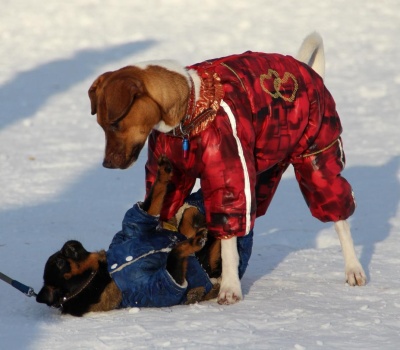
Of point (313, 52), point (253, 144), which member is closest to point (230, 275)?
point (253, 144)

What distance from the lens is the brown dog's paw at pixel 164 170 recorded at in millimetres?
4680

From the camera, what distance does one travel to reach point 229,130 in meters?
4.51

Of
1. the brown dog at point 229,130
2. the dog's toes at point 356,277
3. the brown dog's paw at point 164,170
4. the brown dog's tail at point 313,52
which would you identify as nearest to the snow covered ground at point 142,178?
the dog's toes at point 356,277

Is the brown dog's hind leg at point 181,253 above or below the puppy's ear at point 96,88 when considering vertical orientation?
below

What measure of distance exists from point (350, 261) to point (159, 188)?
125 centimetres

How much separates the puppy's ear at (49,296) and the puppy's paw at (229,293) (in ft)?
2.69

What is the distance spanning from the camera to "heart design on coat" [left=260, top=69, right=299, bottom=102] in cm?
480

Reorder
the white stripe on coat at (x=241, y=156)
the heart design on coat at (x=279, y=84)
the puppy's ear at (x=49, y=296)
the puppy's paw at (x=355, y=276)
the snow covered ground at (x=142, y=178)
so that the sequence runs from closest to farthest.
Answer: the snow covered ground at (x=142, y=178)
the puppy's ear at (x=49, y=296)
the white stripe on coat at (x=241, y=156)
the heart design on coat at (x=279, y=84)
the puppy's paw at (x=355, y=276)

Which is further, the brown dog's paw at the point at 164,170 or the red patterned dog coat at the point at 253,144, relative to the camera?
the brown dog's paw at the point at 164,170

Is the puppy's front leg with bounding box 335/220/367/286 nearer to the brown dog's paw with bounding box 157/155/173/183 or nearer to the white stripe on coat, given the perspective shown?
the white stripe on coat

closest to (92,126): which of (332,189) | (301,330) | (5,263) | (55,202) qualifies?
(55,202)

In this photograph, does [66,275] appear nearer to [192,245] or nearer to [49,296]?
[49,296]

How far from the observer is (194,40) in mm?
12742

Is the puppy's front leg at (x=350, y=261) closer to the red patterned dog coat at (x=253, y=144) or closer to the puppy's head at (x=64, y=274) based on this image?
the red patterned dog coat at (x=253, y=144)
